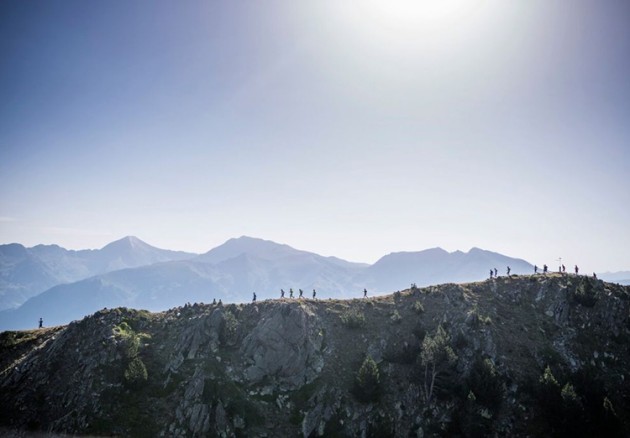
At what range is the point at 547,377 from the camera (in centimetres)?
4919

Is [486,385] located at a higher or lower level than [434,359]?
lower

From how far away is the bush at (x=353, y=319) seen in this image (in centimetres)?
6612

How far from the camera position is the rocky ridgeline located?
4822 cm

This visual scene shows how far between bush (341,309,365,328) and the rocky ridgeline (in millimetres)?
222

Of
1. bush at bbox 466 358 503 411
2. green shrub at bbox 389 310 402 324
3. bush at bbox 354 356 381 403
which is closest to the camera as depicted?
bush at bbox 466 358 503 411

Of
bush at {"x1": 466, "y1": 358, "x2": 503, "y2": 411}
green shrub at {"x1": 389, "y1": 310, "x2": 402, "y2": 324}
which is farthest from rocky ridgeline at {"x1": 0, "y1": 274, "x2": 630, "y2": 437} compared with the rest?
green shrub at {"x1": 389, "y1": 310, "x2": 402, "y2": 324}

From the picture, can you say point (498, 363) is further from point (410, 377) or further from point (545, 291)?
point (545, 291)

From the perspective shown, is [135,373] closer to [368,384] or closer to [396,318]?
[368,384]

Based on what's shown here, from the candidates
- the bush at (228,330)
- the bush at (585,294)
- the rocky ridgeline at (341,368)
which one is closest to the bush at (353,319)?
the rocky ridgeline at (341,368)

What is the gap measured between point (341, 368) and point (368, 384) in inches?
267

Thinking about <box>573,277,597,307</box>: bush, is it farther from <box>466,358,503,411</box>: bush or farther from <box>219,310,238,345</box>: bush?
<box>219,310,238,345</box>: bush

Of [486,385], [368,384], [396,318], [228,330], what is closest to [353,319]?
[396,318]

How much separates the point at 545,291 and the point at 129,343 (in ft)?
270

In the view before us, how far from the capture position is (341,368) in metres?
58.6
